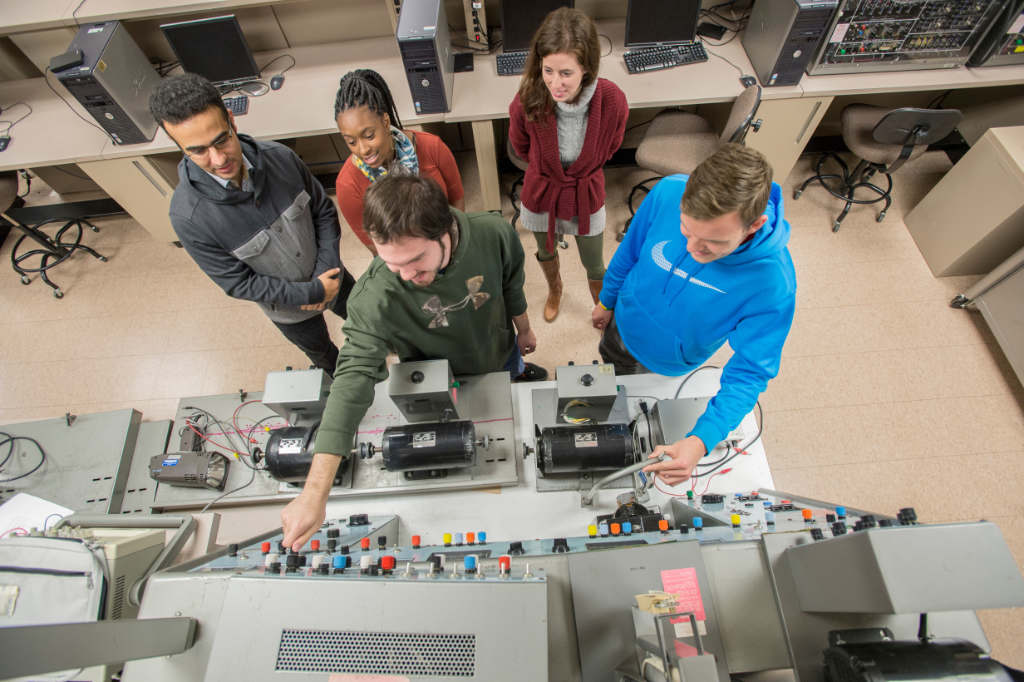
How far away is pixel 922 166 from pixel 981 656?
3668 millimetres

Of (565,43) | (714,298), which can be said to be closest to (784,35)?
(565,43)

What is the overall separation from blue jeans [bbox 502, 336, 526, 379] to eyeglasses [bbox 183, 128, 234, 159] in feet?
3.89

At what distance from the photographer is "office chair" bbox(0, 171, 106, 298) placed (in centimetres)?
290

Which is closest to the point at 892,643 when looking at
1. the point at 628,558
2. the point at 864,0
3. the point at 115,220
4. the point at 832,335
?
the point at 628,558

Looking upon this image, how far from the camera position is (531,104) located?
1787 mm

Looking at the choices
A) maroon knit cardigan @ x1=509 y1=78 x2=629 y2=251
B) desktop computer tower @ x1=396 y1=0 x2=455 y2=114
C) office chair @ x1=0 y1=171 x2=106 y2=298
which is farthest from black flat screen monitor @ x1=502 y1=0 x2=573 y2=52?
office chair @ x1=0 y1=171 x2=106 y2=298

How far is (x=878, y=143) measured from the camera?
2.64 metres

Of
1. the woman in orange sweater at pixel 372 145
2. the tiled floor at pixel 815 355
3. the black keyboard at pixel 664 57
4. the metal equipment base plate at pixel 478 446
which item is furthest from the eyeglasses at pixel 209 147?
the black keyboard at pixel 664 57

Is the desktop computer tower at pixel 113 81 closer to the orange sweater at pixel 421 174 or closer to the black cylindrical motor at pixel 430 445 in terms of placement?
the orange sweater at pixel 421 174

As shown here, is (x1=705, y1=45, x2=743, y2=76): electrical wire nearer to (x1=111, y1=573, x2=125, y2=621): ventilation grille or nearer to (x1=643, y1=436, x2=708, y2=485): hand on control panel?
(x1=643, y1=436, x2=708, y2=485): hand on control panel

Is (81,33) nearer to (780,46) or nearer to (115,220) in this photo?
(115,220)

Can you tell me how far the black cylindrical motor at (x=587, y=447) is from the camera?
4.82 ft

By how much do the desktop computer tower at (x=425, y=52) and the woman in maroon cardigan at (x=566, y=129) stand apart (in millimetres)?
627

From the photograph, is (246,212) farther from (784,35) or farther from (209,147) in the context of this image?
(784,35)
